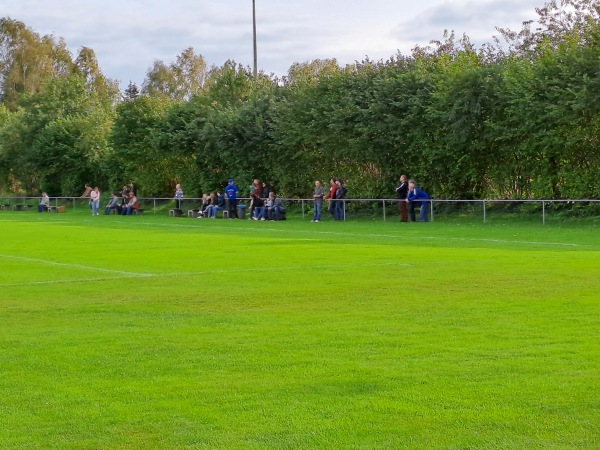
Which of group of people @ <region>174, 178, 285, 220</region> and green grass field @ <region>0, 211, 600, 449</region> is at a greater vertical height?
group of people @ <region>174, 178, 285, 220</region>

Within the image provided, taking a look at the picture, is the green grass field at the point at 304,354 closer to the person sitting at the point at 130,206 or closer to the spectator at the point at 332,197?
the spectator at the point at 332,197

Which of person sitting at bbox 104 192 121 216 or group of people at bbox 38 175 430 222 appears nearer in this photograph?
group of people at bbox 38 175 430 222

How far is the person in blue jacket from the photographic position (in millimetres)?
37125

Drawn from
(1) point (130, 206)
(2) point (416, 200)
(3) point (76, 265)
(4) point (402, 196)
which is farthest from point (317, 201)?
(3) point (76, 265)

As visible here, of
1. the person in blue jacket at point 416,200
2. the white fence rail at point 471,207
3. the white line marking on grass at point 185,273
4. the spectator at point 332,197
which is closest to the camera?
the white line marking on grass at point 185,273

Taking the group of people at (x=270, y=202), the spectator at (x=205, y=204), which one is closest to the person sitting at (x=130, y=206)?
the group of people at (x=270, y=202)

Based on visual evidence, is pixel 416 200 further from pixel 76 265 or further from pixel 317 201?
pixel 76 265

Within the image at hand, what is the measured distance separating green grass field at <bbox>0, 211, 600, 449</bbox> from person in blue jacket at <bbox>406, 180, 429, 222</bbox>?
16629mm

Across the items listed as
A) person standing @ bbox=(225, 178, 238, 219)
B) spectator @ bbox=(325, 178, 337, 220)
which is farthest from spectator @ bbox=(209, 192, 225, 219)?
spectator @ bbox=(325, 178, 337, 220)

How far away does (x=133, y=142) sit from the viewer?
2243 inches

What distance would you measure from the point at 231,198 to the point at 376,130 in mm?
7981

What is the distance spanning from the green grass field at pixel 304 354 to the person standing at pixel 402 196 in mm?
17089

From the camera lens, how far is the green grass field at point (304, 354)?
7051 mm

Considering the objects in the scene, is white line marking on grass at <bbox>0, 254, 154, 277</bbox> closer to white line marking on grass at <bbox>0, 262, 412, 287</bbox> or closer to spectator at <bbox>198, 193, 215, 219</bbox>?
white line marking on grass at <bbox>0, 262, 412, 287</bbox>
